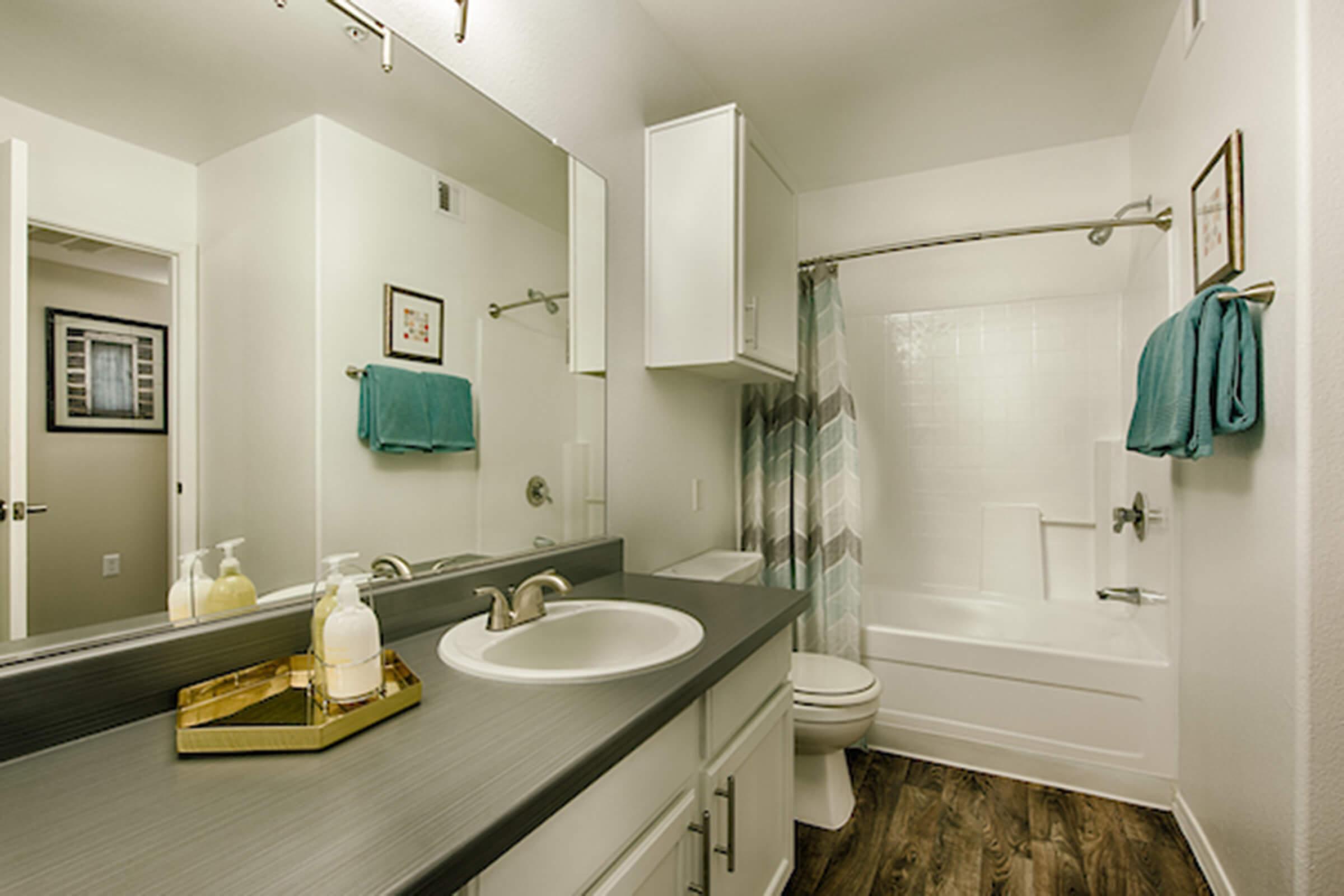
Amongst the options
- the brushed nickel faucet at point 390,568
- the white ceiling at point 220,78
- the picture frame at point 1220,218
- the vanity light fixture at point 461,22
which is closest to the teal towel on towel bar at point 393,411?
the brushed nickel faucet at point 390,568

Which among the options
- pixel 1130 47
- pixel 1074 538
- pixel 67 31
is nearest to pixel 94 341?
pixel 67 31

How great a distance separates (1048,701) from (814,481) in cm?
110

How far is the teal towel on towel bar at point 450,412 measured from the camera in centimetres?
125

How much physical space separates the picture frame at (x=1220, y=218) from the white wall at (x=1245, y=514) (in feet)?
0.11

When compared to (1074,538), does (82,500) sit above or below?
above

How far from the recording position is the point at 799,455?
2574 mm

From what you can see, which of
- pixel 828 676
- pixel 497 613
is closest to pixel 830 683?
pixel 828 676

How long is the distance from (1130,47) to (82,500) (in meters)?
2.91

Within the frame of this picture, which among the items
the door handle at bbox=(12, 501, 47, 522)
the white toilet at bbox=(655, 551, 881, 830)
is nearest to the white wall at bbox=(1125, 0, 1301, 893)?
the white toilet at bbox=(655, 551, 881, 830)

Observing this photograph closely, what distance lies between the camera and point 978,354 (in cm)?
291

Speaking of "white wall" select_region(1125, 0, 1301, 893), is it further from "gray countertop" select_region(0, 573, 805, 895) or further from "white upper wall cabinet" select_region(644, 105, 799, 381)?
"gray countertop" select_region(0, 573, 805, 895)

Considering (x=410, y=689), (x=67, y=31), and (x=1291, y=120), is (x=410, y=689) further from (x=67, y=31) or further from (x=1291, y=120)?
(x=1291, y=120)

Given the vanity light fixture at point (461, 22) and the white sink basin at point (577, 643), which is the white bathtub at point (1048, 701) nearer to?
the white sink basin at point (577, 643)

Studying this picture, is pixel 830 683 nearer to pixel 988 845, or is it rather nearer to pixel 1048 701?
pixel 988 845
